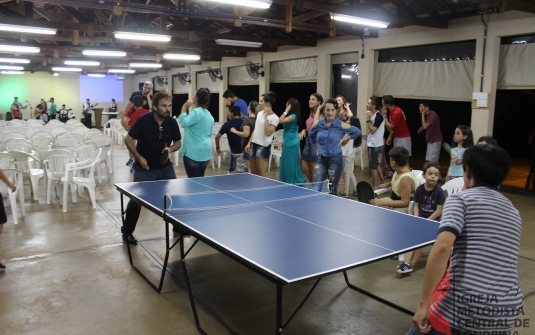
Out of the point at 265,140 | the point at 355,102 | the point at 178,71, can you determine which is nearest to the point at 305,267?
the point at 265,140

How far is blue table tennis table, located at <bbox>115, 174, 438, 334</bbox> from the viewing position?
2.33 m

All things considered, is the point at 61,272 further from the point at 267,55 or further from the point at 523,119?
the point at 523,119

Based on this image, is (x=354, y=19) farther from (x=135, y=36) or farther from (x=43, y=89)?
(x=43, y=89)

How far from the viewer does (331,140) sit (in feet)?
18.4

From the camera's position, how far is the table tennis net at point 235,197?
11.3 feet

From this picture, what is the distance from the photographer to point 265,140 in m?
6.16

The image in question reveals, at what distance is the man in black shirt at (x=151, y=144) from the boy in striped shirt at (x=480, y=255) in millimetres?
3416

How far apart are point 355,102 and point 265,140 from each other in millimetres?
6199

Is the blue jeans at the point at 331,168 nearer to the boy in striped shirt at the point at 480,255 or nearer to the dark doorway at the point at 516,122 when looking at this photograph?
the boy in striped shirt at the point at 480,255

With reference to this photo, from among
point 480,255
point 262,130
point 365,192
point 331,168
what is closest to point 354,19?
point 262,130

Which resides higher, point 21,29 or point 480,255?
point 21,29

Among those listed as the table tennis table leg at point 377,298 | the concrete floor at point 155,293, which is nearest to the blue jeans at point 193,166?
the concrete floor at point 155,293

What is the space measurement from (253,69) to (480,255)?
13.9 meters

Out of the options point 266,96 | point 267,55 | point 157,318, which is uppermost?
point 267,55
